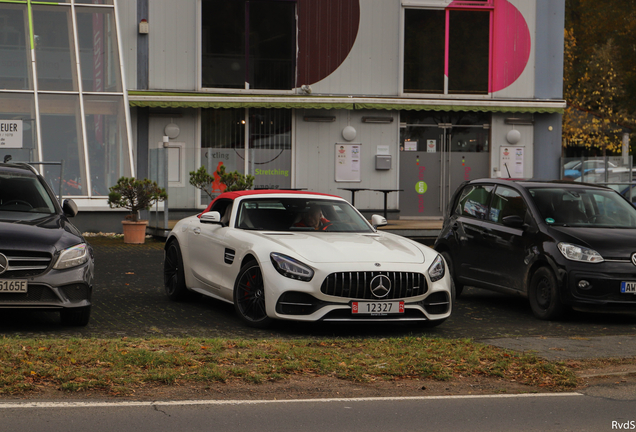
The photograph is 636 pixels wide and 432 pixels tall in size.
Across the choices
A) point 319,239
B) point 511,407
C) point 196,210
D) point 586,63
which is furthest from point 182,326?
point 586,63

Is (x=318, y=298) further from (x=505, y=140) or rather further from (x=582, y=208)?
(x=505, y=140)

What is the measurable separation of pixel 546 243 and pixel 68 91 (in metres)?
15.6

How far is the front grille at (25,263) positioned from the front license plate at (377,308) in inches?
117

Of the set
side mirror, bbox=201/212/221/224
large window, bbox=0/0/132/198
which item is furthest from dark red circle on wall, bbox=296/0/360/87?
side mirror, bbox=201/212/221/224

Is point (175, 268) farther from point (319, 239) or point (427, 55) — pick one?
point (427, 55)

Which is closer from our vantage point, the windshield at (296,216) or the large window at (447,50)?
the windshield at (296,216)

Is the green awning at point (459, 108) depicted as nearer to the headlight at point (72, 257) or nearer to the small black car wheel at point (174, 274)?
the small black car wheel at point (174, 274)

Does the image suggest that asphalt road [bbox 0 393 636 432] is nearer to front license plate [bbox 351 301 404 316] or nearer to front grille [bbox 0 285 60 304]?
front license plate [bbox 351 301 404 316]

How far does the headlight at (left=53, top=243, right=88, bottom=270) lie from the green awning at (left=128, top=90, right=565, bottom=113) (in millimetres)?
14934

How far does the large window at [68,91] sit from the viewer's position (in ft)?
71.8

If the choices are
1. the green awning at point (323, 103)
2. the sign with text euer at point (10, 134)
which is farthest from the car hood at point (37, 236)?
the green awning at point (323, 103)

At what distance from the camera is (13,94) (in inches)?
876

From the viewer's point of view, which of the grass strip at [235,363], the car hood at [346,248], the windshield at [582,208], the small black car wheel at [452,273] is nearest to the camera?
the grass strip at [235,363]

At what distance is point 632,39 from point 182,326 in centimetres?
4430
